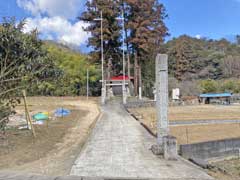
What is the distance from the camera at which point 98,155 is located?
28.2ft

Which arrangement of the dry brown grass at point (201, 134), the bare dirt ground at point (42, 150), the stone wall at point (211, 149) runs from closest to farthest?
1. the bare dirt ground at point (42, 150)
2. the stone wall at point (211, 149)
3. the dry brown grass at point (201, 134)

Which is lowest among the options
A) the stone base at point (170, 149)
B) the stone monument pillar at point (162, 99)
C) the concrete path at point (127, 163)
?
the concrete path at point (127, 163)

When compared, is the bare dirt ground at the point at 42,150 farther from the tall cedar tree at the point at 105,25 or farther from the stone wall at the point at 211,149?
the tall cedar tree at the point at 105,25

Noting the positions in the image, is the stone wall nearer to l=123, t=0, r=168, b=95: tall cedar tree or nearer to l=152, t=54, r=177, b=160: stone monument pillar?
l=152, t=54, r=177, b=160: stone monument pillar

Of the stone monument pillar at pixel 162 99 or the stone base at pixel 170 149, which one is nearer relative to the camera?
the stone base at pixel 170 149

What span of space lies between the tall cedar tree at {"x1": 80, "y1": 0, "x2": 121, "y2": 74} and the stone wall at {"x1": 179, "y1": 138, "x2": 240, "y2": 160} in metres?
26.1

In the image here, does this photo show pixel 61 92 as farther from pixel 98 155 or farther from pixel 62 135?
pixel 98 155

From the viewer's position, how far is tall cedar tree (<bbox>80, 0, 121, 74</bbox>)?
34.5 metres

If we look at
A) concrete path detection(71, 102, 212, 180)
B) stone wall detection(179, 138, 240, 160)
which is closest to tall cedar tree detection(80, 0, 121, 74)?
concrete path detection(71, 102, 212, 180)

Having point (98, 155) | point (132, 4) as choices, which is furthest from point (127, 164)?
point (132, 4)

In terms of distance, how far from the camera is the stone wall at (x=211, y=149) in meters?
8.93

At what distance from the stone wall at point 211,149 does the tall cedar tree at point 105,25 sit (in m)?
26.1

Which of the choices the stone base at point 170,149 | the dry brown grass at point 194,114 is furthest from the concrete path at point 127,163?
the dry brown grass at point 194,114

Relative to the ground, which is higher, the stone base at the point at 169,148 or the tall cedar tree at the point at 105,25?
the tall cedar tree at the point at 105,25
